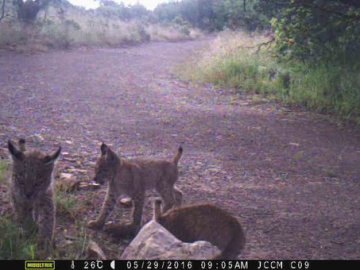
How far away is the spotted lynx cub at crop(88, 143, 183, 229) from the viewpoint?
19.3 feet

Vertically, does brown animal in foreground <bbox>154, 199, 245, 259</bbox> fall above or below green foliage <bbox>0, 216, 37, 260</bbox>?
below

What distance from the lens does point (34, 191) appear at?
4.57m

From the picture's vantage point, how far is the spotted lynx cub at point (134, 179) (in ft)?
19.3

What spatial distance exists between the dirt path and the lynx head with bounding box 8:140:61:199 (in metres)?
Answer: 0.79

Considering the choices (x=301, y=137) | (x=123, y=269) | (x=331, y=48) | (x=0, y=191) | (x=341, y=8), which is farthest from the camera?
(x=331, y=48)

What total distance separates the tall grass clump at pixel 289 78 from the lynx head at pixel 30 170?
956cm

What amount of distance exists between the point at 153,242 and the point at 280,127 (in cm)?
803

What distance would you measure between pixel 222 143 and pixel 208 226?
17.5ft

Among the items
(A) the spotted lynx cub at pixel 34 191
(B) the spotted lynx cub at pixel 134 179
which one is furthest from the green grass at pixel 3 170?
(A) the spotted lynx cub at pixel 34 191

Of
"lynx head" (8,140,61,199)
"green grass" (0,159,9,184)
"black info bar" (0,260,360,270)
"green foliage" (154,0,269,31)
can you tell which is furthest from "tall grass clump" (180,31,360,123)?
"green foliage" (154,0,269,31)

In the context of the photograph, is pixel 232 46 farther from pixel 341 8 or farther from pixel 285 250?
pixel 285 250

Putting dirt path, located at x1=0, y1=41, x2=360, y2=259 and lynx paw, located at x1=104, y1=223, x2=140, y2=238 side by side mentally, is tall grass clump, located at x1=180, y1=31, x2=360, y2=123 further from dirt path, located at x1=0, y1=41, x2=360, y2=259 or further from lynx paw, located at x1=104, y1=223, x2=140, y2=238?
lynx paw, located at x1=104, y1=223, x2=140, y2=238

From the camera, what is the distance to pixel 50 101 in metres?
12.2

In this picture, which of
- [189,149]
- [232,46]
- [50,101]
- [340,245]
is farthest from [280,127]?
[232,46]
